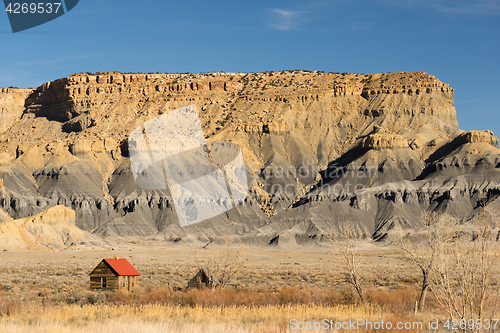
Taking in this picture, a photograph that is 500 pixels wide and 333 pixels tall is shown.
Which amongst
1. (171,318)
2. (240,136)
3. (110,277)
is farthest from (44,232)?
(171,318)

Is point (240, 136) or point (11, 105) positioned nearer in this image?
point (240, 136)

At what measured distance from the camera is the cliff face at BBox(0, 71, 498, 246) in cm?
11438

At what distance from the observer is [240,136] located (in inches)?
5438

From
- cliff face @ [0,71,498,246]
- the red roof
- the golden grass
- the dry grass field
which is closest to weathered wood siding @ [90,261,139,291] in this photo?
the red roof

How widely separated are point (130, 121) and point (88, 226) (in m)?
50.4

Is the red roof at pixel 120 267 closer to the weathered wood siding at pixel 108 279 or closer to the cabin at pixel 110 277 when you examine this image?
the cabin at pixel 110 277

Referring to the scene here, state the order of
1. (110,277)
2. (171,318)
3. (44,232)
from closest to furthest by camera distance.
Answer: (171,318) → (110,277) → (44,232)

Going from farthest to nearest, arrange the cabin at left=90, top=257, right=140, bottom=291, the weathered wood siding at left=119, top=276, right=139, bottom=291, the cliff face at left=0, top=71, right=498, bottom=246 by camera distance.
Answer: the cliff face at left=0, top=71, right=498, bottom=246 < the weathered wood siding at left=119, top=276, right=139, bottom=291 < the cabin at left=90, top=257, right=140, bottom=291

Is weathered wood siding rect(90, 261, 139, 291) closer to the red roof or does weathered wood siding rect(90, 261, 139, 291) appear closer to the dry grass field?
the red roof

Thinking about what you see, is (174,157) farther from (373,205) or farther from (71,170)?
(373,205)

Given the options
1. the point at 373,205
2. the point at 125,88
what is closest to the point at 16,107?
the point at 125,88

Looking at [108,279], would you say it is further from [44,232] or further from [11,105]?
[11,105]

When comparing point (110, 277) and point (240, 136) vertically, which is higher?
point (240, 136)

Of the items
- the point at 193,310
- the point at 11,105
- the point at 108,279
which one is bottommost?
the point at 193,310
